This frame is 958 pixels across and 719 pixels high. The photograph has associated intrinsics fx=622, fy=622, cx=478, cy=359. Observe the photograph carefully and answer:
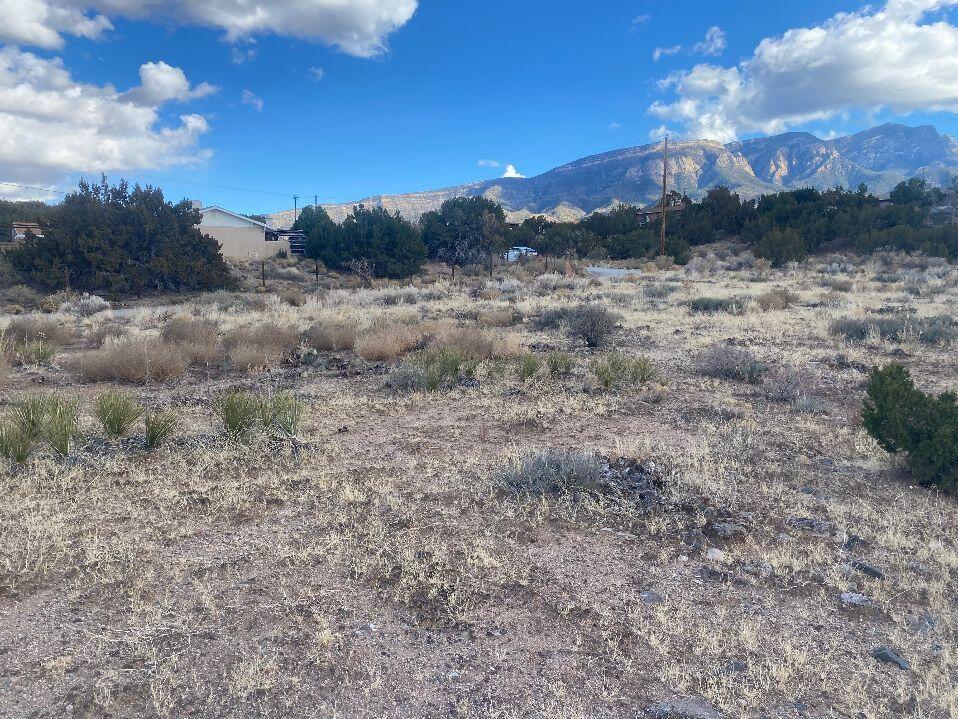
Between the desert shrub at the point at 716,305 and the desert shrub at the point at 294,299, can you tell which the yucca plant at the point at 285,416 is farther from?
the desert shrub at the point at 294,299

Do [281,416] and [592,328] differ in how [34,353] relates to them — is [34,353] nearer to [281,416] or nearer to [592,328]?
[281,416]

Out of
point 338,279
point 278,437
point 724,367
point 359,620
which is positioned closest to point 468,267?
point 338,279

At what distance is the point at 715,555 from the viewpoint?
4469 millimetres

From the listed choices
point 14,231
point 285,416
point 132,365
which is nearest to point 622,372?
point 285,416

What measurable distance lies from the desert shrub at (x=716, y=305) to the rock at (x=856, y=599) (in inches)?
564

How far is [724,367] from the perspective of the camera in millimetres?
10148

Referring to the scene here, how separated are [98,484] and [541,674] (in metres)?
4.39

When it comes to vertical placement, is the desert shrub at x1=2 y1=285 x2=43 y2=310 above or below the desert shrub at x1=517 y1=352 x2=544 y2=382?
above

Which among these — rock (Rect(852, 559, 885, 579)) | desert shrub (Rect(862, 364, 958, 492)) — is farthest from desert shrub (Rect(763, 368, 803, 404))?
rock (Rect(852, 559, 885, 579))

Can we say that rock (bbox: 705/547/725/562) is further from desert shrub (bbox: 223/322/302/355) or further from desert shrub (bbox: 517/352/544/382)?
desert shrub (bbox: 223/322/302/355)

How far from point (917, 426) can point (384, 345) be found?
833 centimetres

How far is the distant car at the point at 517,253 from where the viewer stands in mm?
45750

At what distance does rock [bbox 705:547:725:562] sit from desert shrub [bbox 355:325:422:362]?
7.96m

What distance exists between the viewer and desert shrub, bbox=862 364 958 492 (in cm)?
542
